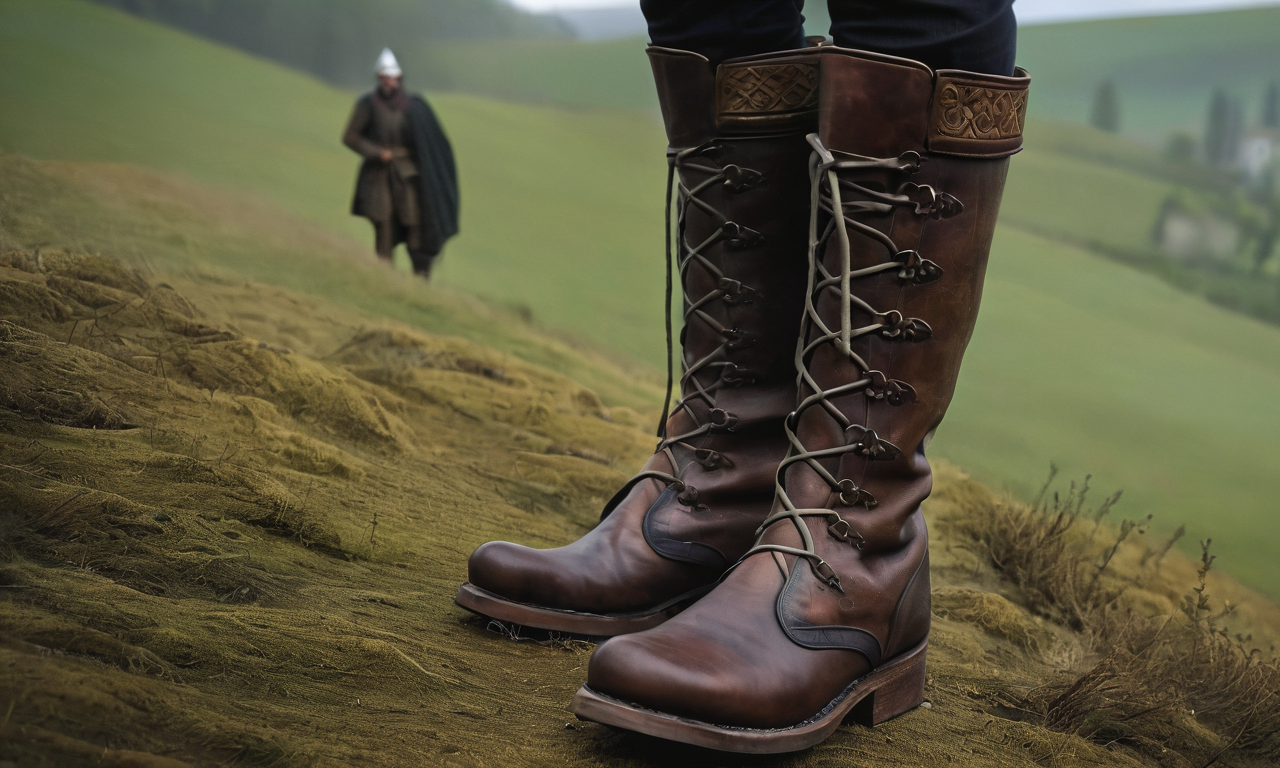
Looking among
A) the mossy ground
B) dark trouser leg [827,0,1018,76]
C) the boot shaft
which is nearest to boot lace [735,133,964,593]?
the boot shaft

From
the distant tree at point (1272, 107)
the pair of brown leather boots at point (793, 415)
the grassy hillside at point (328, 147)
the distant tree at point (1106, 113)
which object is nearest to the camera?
the pair of brown leather boots at point (793, 415)

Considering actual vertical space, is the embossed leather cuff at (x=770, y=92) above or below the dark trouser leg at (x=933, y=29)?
below

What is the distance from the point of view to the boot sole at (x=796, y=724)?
992mm

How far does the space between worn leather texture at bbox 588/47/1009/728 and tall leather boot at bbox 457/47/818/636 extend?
176 millimetres

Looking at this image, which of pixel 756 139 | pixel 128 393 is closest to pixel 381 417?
pixel 128 393

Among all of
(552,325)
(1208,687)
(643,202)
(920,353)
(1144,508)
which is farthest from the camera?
(643,202)

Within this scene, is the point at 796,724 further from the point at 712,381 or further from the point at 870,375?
the point at 712,381

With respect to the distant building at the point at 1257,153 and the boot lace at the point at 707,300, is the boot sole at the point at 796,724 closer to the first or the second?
the boot lace at the point at 707,300

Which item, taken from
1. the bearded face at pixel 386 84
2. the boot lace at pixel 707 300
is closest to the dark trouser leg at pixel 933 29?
the boot lace at pixel 707 300

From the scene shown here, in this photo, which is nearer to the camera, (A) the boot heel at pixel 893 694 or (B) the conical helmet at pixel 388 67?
(A) the boot heel at pixel 893 694

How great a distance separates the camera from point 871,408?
1.22m

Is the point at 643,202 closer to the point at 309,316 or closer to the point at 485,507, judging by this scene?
the point at 309,316

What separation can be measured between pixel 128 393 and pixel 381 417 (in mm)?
603

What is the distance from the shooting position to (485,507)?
195 centimetres
